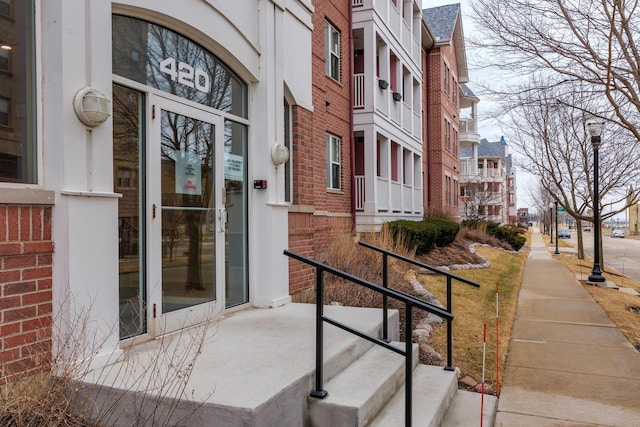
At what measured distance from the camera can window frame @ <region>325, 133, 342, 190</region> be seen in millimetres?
12234

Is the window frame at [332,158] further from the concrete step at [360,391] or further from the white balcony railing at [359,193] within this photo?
the concrete step at [360,391]

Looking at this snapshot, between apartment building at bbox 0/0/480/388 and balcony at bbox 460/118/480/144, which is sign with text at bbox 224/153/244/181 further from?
balcony at bbox 460/118/480/144

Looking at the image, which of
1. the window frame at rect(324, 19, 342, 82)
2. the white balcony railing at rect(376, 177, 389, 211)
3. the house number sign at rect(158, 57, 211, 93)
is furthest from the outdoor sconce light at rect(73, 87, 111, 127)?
the white balcony railing at rect(376, 177, 389, 211)

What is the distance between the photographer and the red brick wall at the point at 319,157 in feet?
22.7

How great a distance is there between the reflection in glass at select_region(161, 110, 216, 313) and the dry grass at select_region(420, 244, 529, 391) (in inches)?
129

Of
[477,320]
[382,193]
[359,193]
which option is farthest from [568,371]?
[382,193]

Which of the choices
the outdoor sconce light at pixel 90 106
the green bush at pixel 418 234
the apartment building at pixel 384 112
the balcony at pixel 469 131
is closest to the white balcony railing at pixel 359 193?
the apartment building at pixel 384 112

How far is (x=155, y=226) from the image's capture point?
430cm

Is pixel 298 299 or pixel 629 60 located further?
pixel 629 60

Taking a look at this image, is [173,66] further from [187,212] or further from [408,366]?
[408,366]

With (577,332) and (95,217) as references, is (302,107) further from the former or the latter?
(577,332)

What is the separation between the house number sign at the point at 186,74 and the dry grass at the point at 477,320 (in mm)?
4321

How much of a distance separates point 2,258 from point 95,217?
65cm

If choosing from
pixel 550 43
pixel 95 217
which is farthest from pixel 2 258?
pixel 550 43
